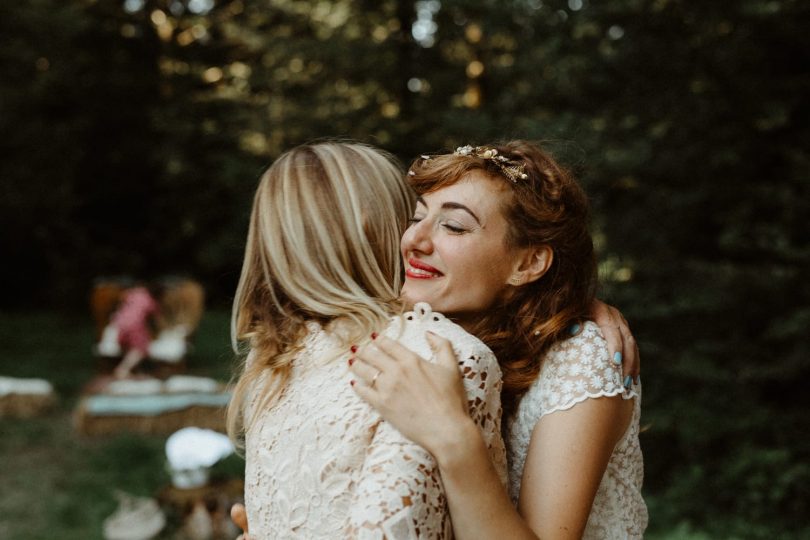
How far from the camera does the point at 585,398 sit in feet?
6.10

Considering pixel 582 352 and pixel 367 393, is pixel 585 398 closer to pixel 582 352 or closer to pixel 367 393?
pixel 582 352

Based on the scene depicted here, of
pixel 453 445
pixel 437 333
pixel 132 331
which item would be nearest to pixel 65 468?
pixel 132 331

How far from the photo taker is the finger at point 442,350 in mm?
1543

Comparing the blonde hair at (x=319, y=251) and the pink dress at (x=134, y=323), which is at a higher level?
the blonde hair at (x=319, y=251)

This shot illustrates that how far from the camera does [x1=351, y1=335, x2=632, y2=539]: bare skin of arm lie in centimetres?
147

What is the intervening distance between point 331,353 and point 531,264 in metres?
0.69

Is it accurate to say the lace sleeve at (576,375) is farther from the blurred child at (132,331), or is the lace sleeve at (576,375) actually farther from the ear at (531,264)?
the blurred child at (132,331)

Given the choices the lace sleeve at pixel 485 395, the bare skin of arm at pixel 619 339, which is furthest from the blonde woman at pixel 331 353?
the bare skin of arm at pixel 619 339

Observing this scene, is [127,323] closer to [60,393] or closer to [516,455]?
[60,393]

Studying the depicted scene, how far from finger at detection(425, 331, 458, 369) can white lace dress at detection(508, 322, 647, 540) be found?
0.43 m

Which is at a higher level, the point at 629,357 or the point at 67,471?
the point at 629,357

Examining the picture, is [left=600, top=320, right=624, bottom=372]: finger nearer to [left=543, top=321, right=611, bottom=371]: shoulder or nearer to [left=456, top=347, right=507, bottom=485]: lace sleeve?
[left=543, top=321, right=611, bottom=371]: shoulder

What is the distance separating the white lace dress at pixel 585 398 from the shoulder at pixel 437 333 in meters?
0.33

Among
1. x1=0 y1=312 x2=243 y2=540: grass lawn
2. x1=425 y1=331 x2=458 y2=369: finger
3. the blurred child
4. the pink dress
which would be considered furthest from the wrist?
the pink dress
